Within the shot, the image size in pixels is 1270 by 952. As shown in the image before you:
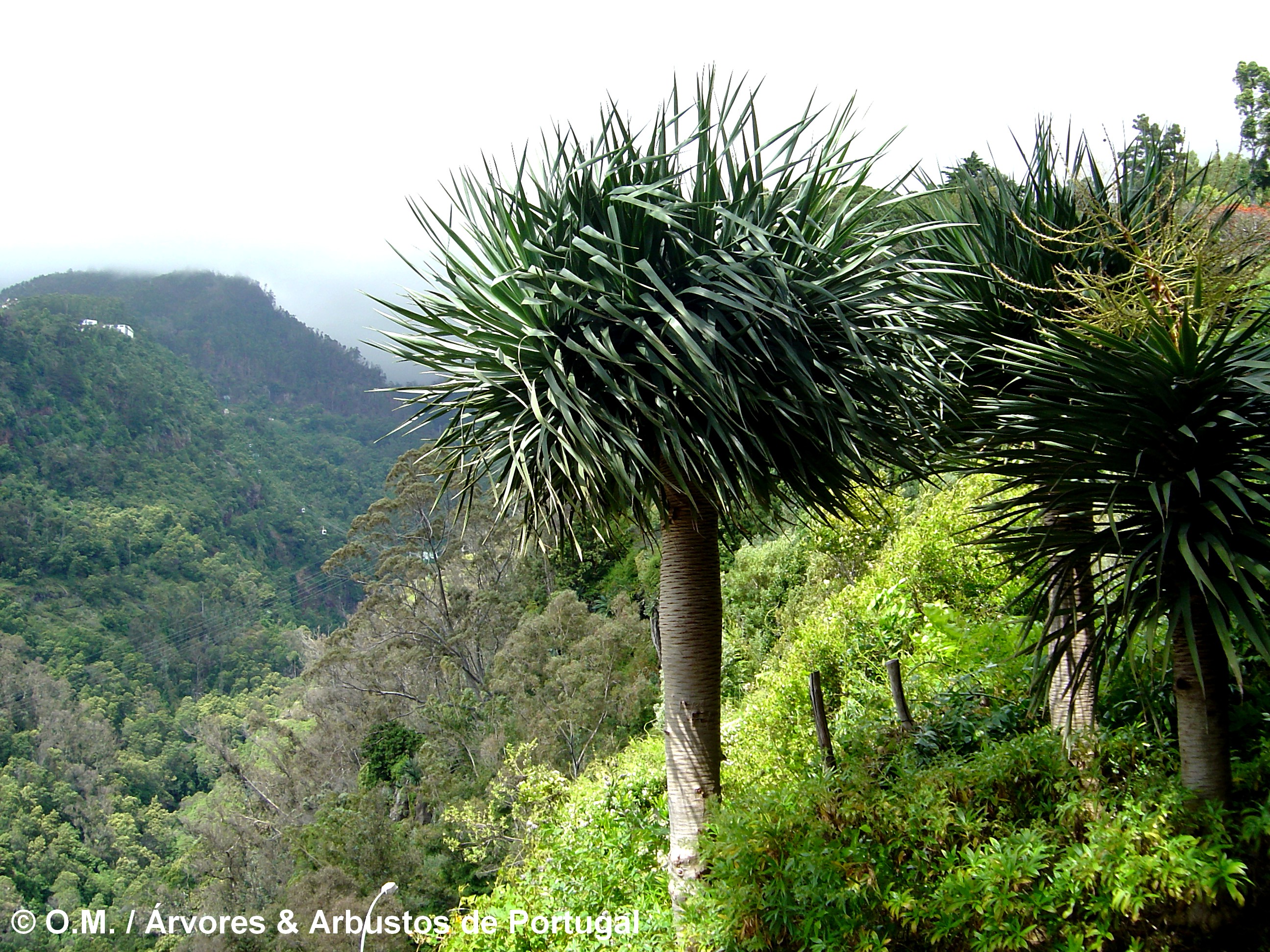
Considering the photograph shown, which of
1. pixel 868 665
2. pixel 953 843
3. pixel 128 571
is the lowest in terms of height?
pixel 953 843

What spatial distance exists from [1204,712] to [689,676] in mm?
2429

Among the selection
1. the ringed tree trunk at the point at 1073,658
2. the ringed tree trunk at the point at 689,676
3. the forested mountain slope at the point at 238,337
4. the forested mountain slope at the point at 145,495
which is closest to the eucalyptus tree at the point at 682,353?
the ringed tree trunk at the point at 689,676

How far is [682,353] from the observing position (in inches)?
167

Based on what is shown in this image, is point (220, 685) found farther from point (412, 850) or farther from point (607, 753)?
point (607, 753)

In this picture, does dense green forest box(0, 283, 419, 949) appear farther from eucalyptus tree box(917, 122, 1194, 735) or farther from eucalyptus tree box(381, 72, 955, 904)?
eucalyptus tree box(917, 122, 1194, 735)

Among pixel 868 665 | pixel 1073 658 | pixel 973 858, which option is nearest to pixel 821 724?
pixel 973 858

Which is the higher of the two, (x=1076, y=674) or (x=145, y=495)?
(x=145, y=495)

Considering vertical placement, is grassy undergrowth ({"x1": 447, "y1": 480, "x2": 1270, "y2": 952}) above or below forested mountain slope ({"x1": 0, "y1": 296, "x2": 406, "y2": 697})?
below

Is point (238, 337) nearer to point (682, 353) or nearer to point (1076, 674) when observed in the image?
point (682, 353)

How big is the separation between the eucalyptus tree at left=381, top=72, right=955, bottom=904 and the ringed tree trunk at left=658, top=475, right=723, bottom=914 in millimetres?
12

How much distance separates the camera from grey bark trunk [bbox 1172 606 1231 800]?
3.50 metres

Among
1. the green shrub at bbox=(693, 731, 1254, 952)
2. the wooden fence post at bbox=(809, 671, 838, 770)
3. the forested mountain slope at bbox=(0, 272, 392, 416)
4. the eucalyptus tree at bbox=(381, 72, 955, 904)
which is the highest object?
the forested mountain slope at bbox=(0, 272, 392, 416)

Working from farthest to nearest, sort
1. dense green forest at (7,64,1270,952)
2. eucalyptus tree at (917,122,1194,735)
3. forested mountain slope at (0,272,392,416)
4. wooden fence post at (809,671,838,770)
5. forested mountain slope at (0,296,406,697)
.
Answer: forested mountain slope at (0,272,392,416) → forested mountain slope at (0,296,406,697) → wooden fence post at (809,671,838,770) → eucalyptus tree at (917,122,1194,735) → dense green forest at (7,64,1270,952)

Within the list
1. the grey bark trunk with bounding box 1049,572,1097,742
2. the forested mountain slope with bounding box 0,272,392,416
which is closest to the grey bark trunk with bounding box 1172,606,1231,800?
the grey bark trunk with bounding box 1049,572,1097,742
